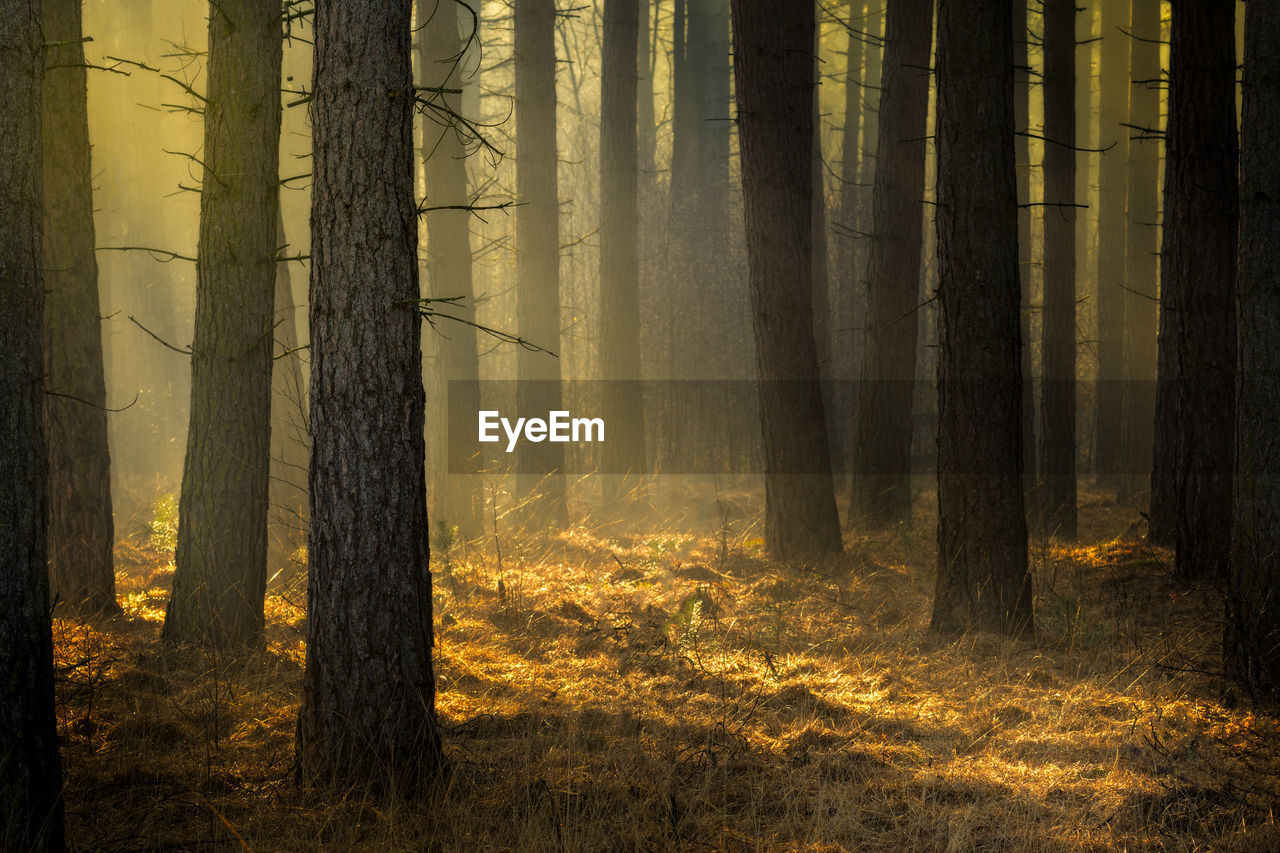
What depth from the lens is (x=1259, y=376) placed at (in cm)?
505

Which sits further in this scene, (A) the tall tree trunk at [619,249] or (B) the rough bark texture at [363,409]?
(A) the tall tree trunk at [619,249]

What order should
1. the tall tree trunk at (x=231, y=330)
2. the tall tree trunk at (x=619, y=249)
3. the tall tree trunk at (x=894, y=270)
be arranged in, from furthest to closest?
the tall tree trunk at (x=619, y=249) < the tall tree trunk at (x=894, y=270) < the tall tree trunk at (x=231, y=330)

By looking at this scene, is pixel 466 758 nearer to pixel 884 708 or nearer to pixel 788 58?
pixel 884 708

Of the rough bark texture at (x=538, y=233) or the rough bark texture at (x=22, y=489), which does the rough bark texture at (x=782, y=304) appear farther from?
the rough bark texture at (x=22, y=489)

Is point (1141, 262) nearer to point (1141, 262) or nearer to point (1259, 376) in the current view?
point (1141, 262)

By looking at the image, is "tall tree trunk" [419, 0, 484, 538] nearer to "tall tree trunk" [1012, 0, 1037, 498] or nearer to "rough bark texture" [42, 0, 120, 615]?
"rough bark texture" [42, 0, 120, 615]

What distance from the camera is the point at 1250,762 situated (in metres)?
4.33

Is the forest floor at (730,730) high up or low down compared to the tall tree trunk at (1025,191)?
down

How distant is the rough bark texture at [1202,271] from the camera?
736 centimetres

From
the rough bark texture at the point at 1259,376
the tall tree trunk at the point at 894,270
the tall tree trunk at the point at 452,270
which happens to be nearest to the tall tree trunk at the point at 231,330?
the tall tree trunk at the point at 452,270

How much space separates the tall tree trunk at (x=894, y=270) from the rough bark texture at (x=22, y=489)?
8.49 m

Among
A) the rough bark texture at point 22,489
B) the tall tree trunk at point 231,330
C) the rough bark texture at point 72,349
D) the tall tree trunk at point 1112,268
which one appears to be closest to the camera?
the rough bark texture at point 22,489
